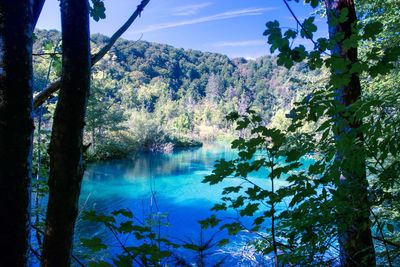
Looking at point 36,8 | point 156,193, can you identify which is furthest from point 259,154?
point 156,193

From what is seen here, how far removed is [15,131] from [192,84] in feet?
256

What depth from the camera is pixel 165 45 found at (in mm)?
94375

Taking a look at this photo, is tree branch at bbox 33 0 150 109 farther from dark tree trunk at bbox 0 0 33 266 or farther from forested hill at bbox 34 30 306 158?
forested hill at bbox 34 30 306 158

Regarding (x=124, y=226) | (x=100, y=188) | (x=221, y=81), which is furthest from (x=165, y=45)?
(x=124, y=226)

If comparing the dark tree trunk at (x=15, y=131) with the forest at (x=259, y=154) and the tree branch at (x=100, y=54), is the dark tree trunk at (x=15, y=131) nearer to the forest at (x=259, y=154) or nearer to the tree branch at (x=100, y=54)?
the forest at (x=259, y=154)

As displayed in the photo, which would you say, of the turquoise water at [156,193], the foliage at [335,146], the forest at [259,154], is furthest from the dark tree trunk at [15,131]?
the turquoise water at [156,193]

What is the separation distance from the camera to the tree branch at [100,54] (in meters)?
1.25

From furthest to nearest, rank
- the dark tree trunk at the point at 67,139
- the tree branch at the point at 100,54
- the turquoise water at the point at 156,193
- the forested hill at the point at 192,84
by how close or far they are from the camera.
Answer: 1. the forested hill at the point at 192,84
2. the turquoise water at the point at 156,193
3. the tree branch at the point at 100,54
4. the dark tree trunk at the point at 67,139

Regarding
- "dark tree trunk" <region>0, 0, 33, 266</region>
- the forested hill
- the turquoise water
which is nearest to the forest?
"dark tree trunk" <region>0, 0, 33, 266</region>

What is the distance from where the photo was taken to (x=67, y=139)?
96 centimetres

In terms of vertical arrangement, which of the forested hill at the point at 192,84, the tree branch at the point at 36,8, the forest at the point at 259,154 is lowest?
the forest at the point at 259,154

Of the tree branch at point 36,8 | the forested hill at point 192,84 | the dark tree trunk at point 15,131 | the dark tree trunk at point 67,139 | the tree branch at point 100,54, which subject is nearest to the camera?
the dark tree trunk at point 15,131

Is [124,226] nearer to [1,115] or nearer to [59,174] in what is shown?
[59,174]

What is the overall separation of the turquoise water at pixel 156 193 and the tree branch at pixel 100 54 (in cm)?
448
